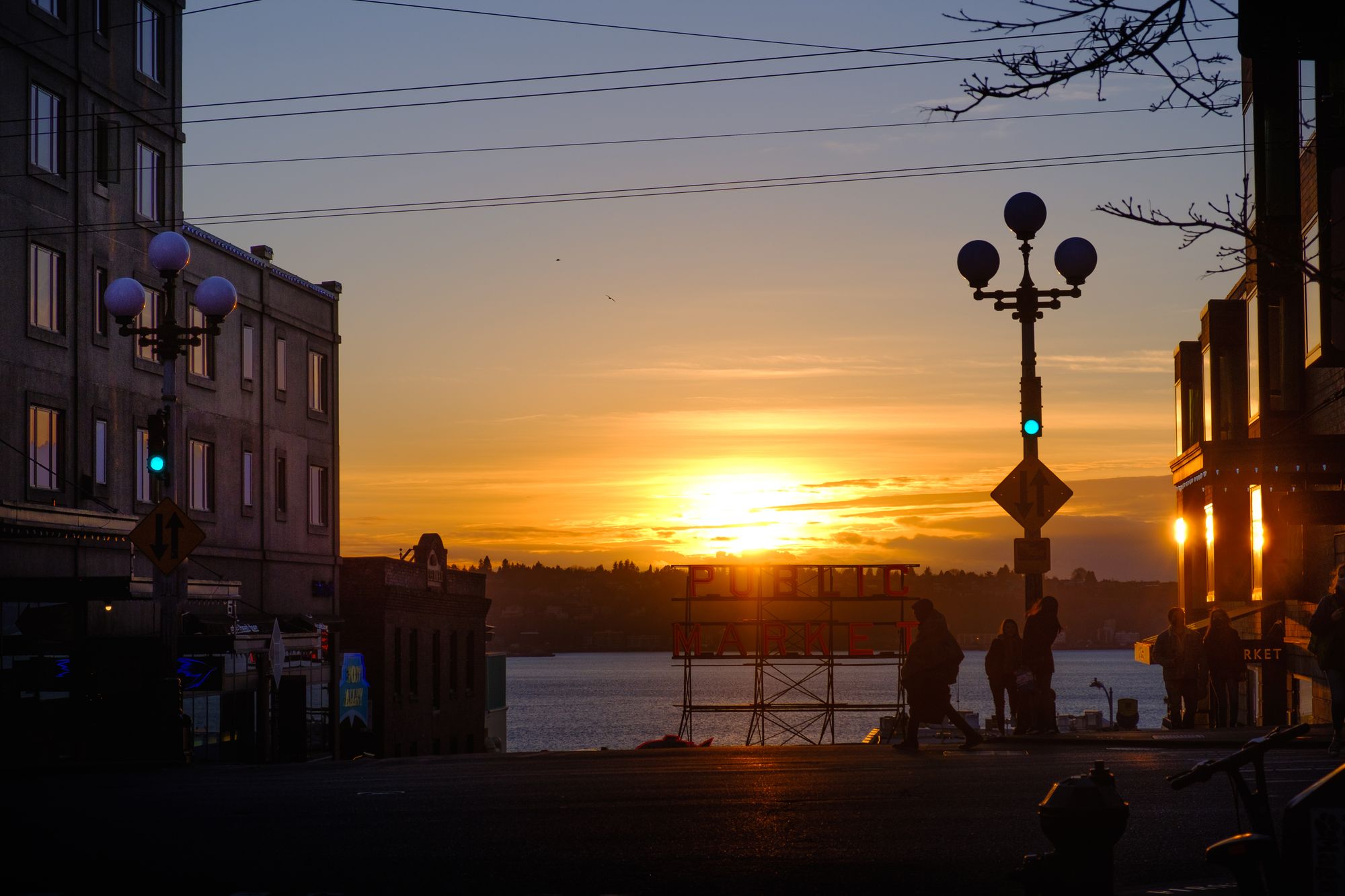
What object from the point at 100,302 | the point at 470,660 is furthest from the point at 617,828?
the point at 470,660

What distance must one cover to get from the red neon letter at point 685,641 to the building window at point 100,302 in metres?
23.7

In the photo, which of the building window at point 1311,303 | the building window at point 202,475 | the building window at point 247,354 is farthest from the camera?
the building window at point 247,354

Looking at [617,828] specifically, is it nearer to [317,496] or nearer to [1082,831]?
[1082,831]

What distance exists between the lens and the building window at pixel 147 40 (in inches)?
1447

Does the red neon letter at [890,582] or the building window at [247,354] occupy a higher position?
the building window at [247,354]

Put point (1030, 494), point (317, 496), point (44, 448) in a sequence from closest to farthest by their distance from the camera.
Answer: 1. point (1030, 494)
2. point (44, 448)
3. point (317, 496)

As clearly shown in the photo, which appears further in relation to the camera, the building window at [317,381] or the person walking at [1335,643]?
the building window at [317,381]

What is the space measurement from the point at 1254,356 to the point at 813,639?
2064 centimetres

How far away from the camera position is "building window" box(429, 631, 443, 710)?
179 ft

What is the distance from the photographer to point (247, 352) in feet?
142

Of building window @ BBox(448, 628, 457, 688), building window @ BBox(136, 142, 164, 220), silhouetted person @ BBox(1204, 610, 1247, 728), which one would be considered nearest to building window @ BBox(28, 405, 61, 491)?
building window @ BBox(136, 142, 164, 220)

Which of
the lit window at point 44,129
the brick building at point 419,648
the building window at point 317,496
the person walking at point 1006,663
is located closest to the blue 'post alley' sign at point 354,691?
the brick building at point 419,648

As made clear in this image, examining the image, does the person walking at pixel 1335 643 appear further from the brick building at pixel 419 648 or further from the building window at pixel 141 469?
the brick building at pixel 419 648

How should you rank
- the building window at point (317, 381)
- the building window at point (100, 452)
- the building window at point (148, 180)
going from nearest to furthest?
the building window at point (100, 452) → the building window at point (148, 180) → the building window at point (317, 381)
